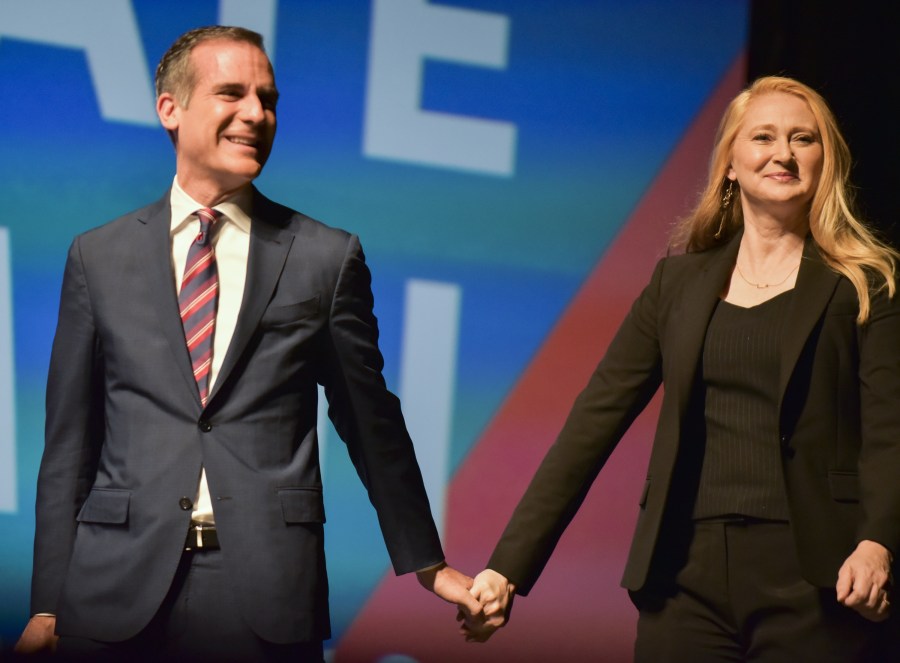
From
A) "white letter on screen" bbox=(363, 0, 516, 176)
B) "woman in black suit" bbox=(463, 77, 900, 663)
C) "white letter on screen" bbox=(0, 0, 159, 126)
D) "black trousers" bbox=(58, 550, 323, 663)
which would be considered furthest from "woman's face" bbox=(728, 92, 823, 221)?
"white letter on screen" bbox=(0, 0, 159, 126)

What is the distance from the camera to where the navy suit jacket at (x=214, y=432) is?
7.34 ft

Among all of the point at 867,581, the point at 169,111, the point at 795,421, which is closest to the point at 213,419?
the point at 169,111

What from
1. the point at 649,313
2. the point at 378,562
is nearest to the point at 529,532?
the point at 649,313

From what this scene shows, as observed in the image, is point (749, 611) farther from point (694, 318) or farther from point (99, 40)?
point (99, 40)

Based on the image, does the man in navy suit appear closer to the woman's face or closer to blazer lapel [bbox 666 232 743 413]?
blazer lapel [bbox 666 232 743 413]

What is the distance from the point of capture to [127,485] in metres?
2.28

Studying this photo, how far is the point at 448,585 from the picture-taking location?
255cm

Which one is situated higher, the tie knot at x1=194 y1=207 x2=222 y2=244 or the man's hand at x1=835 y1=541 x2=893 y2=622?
the tie knot at x1=194 y1=207 x2=222 y2=244

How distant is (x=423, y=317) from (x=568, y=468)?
131 centimetres

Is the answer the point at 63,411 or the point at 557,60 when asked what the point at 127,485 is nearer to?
the point at 63,411

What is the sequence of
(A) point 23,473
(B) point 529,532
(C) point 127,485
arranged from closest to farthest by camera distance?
(C) point 127,485 → (B) point 529,532 → (A) point 23,473

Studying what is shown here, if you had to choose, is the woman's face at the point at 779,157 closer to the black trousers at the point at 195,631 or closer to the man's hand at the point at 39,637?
the black trousers at the point at 195,631

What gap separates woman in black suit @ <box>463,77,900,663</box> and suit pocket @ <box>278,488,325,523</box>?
47 cm

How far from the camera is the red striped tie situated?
90.7 inches
